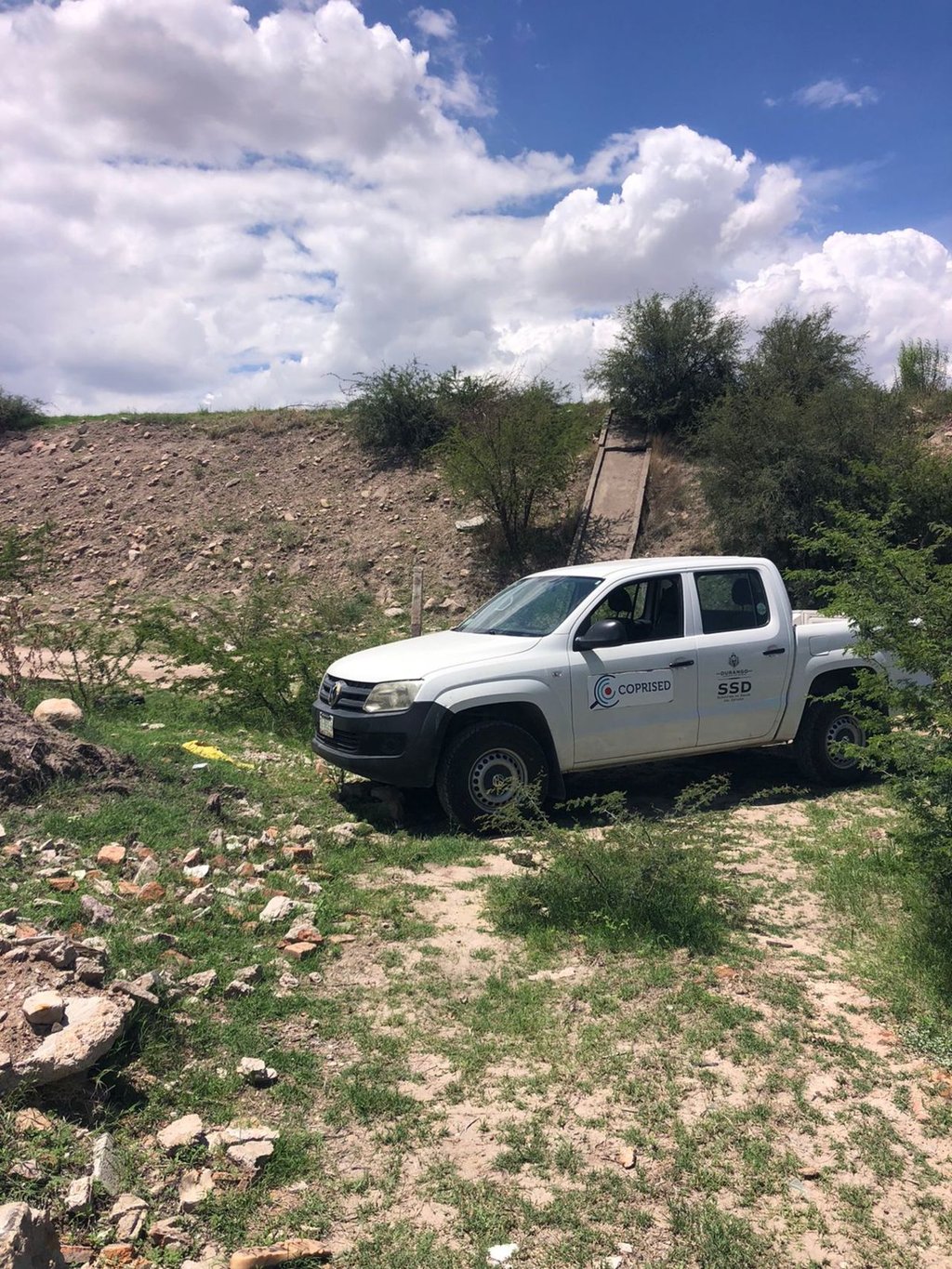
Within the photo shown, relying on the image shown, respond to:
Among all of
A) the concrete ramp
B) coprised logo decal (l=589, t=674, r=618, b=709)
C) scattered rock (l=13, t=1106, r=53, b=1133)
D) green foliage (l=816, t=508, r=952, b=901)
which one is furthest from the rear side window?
the concrete ramp

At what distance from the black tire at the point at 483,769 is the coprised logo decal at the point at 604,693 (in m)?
0.55

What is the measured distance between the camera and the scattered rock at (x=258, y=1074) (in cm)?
354

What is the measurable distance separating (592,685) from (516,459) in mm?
12279

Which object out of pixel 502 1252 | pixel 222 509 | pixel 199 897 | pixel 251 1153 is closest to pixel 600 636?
pixel 199 897

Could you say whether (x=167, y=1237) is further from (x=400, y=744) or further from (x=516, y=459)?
(x=516, y=459)

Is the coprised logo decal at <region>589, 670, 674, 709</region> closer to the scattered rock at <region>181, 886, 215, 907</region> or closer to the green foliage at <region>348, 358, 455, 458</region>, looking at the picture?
the scattered rock at <region>181, 886, 215, 907</region>

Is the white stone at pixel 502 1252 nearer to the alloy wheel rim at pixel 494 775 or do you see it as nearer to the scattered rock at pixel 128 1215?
the scattered rock at pixel 128 1215

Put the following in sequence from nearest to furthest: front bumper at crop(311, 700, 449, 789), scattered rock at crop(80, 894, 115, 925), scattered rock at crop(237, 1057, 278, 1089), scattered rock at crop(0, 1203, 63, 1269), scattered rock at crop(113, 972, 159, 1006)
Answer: scattered rock at crop(0, 1203, 63, 1269) → scattered rock at crop(237, 1057, 278, 1089) → scattered rock at crop(113, 972, 159, 1006) → scattered rock at crop(80, 894, 115, 925) → front bumper at crop(311, 700, 449, 789)

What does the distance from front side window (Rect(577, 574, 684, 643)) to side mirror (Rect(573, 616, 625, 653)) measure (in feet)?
0.87

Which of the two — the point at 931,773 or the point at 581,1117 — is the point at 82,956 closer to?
the point at 581,1117

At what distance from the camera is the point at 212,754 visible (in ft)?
27.2

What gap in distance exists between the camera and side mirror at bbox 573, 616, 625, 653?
22.0 feet

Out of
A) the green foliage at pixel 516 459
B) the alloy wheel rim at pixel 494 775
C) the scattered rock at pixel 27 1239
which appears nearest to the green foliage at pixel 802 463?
the green foliage at pixel 516 459

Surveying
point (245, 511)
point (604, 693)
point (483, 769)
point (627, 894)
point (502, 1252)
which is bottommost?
point (502, 1252)
